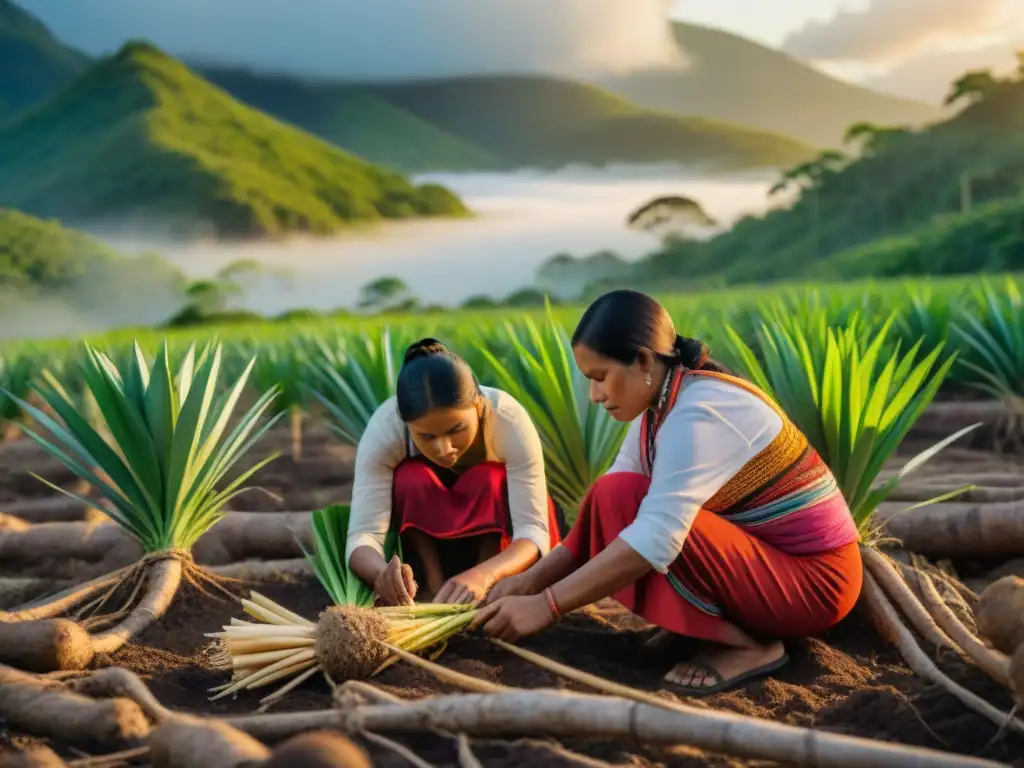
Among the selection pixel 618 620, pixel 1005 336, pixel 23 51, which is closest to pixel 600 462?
pixel 618 620

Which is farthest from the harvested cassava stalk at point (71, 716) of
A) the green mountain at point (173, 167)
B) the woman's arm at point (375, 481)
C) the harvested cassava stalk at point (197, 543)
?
the green mountain at point (173, 167)

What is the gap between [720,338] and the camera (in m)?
5.05

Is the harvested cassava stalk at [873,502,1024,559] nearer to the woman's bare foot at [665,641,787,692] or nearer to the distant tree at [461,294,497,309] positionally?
the woman's bare foot at [665,641,787,692]

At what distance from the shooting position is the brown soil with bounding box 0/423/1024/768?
6.63ft

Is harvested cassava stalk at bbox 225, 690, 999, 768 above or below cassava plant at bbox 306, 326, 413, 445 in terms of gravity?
below

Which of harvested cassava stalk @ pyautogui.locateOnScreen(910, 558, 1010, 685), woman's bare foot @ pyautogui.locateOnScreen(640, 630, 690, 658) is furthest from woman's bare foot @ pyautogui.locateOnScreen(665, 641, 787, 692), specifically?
harvested cassava stalk @ pyautogui.locateOnScreen(910, 558, 1010, 685)

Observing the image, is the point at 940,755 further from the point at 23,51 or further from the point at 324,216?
the point at 23,51

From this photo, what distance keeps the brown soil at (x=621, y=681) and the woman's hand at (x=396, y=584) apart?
16 centimetres

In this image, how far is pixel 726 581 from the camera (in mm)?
2496

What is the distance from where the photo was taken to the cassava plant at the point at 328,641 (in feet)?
7.75

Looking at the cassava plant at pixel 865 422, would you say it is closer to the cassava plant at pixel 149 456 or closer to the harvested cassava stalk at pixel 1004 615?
the harvested cassava stalk at pixel 1004 615

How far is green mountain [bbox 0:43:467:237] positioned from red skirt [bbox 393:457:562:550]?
96.7ft

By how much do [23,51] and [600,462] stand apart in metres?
36.9

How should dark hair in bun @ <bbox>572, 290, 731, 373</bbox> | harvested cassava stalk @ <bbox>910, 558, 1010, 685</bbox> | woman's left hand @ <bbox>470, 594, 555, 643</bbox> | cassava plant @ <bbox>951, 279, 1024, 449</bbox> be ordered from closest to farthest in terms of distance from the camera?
harvested cassava stalk @ <bbox>910, 558, 1010, 685</bbox> < dark hair in bun @ <bbox>572, 290, 731, 373</bbox> < woman's left hand @ <bbox>470, 594, 555, 643</bbox> < cassava plant @ <bbox>951, 279, 1024, 449</bbox>
